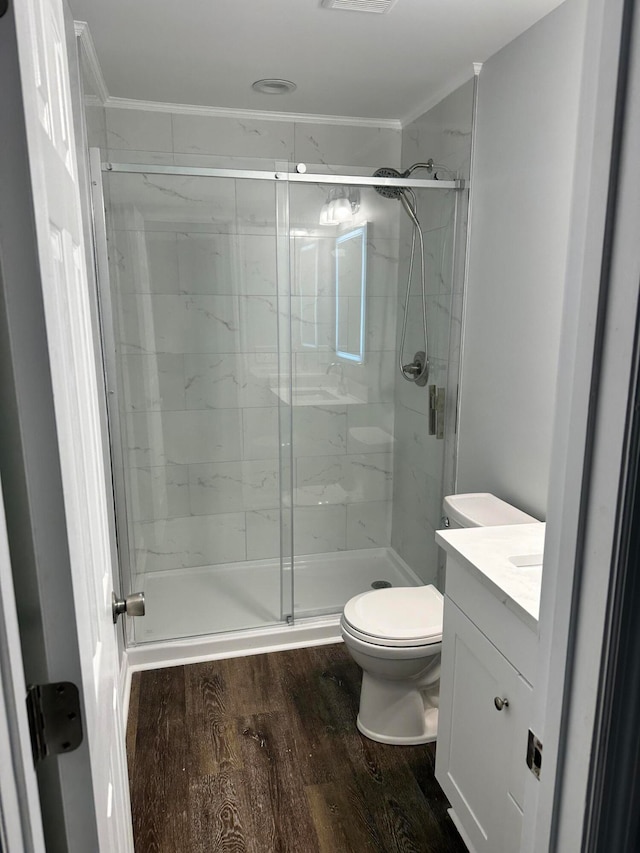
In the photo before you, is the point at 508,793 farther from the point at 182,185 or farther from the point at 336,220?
the point at 182,185

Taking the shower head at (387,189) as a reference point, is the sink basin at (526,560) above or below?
below

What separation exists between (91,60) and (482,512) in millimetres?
2284

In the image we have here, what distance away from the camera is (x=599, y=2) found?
0.59 metres

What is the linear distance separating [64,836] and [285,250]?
7.64 feet

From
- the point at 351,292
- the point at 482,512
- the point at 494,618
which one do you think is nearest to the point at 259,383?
the point at 351,292

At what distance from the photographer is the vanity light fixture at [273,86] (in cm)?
259

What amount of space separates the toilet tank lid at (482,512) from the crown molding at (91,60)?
2147 millimetres

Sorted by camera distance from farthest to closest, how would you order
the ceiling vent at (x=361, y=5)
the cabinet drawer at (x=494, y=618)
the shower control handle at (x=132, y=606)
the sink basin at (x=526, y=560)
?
1. the ceiling vent at (x=361, y=5)
2. the sink basin at (x=526, y=560)
3. the cabinet drawer at (x=494, y=618)
4. the shower control handle at (x=132, y=606)

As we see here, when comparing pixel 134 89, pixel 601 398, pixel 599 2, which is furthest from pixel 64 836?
pixel 134 89

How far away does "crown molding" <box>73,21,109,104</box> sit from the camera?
205 cm

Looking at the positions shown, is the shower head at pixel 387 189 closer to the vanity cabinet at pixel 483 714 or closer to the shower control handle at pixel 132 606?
the vanity cabinet at pixel 483 714

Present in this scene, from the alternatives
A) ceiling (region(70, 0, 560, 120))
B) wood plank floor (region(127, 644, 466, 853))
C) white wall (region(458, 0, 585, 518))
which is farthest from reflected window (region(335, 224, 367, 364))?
wood plank floor (region(127, 644, 466, 853))

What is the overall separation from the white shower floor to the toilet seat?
701mm

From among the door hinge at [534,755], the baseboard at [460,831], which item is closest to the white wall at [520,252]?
the baseboard at [460,831]
